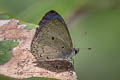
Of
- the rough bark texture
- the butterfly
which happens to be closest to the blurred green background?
the rough bark texture

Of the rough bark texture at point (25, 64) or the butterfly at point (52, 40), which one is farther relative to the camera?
the butterfly at point (52, 40)

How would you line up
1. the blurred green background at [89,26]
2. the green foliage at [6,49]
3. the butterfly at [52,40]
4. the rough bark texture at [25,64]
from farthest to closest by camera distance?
the blurred green background at [89,26] < the butterfly at [52,40] < the green foliage at [6,49] < the rough bark texture at [25,64]

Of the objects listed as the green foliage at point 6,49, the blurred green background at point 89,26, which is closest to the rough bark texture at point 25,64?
the green foliage at point 6,49

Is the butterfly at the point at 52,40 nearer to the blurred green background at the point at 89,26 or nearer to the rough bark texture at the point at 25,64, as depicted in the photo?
the rough bark texture at the point at 25,64

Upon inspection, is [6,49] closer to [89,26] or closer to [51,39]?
[51,39]

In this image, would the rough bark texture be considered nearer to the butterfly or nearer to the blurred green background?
the butterfly

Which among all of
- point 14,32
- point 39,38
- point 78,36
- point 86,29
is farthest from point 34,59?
point 86,29
